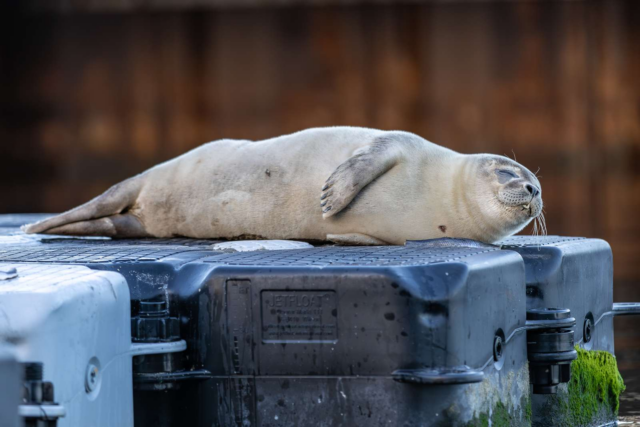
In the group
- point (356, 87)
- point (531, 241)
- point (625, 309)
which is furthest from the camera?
point (356, 87)

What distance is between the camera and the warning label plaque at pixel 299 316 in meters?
2.49

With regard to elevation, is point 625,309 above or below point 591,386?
above

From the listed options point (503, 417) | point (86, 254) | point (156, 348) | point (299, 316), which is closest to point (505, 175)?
point (503, 417)

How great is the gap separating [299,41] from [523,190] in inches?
384

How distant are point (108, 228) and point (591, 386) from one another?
6.76ft

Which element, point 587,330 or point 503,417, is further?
point 587,330

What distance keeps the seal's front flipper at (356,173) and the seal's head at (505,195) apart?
1.04ft

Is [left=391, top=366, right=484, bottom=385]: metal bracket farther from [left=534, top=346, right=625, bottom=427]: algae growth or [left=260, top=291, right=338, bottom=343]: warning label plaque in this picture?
[left=534, top=346, right=625, bottom=427]: algae growth

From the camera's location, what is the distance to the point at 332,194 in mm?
3621

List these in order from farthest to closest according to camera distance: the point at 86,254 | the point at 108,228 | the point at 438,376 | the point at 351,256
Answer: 1. the point at 108,228
2. the point at 86,254
3. the point at 351,256
4. the point at 438,376

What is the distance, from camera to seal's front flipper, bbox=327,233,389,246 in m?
3.61

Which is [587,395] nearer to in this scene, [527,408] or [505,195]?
[527,408]

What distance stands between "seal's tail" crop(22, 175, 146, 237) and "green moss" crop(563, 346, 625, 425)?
6.20ft

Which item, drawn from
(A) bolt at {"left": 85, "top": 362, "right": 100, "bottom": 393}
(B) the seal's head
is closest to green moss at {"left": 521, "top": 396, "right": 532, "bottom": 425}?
(B) the seal's head
